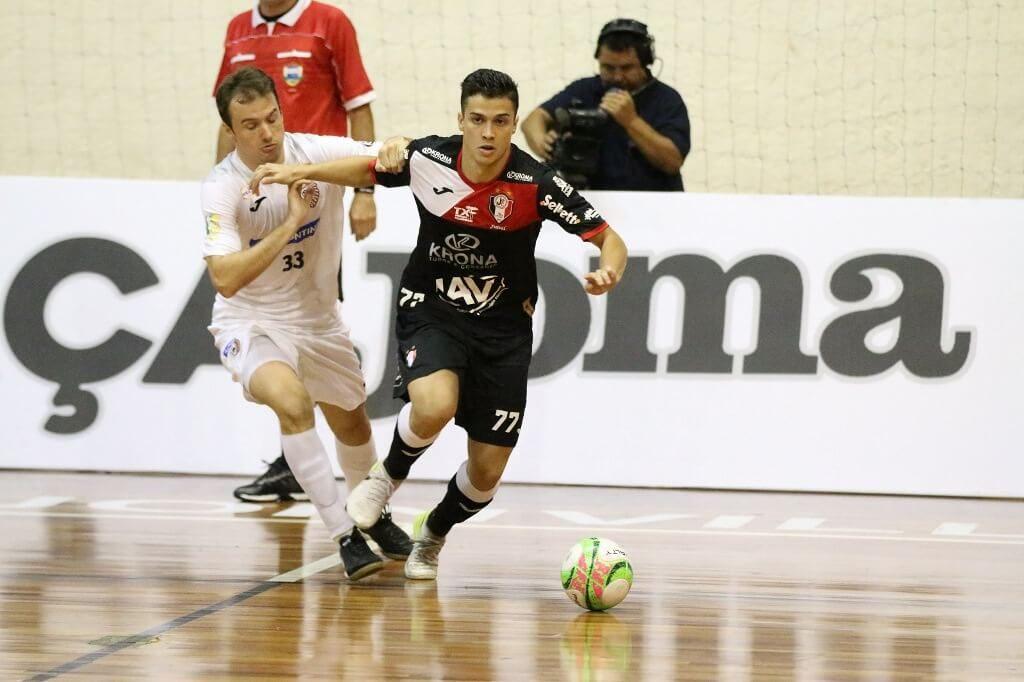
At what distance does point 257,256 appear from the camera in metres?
5.04

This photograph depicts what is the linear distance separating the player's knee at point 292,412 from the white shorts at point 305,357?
8.0 inches

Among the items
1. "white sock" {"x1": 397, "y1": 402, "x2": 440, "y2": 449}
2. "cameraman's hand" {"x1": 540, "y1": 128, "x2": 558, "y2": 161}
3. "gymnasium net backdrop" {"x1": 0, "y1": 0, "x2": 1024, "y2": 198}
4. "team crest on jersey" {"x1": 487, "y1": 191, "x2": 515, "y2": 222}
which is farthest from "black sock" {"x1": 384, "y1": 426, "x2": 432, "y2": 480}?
"gymnasium net backdrop" {"x1": 0, "y1": 0, "x2": 1024, "y2": 198}

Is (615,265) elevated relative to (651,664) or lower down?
elevated

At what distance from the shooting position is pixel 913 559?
5.73 metres

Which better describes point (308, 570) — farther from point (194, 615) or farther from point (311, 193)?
point (311, 193)

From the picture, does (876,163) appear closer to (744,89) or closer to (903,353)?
(744,89)

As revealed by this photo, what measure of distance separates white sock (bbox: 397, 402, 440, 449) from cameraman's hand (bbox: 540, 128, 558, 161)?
10.8ft

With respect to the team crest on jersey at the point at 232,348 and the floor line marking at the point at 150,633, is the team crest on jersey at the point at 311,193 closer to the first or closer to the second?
the team crest on jersey at the point at 232,348

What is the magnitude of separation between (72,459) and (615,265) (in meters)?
4.30

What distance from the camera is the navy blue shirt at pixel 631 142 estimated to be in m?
8.01

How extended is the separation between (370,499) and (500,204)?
1195 mm

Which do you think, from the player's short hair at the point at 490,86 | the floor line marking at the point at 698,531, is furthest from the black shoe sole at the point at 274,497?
the player's short hair at the point at 490,86

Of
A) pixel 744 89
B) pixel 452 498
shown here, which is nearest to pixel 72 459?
pixel 452 498

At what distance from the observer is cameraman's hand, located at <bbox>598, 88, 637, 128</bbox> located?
779cm
